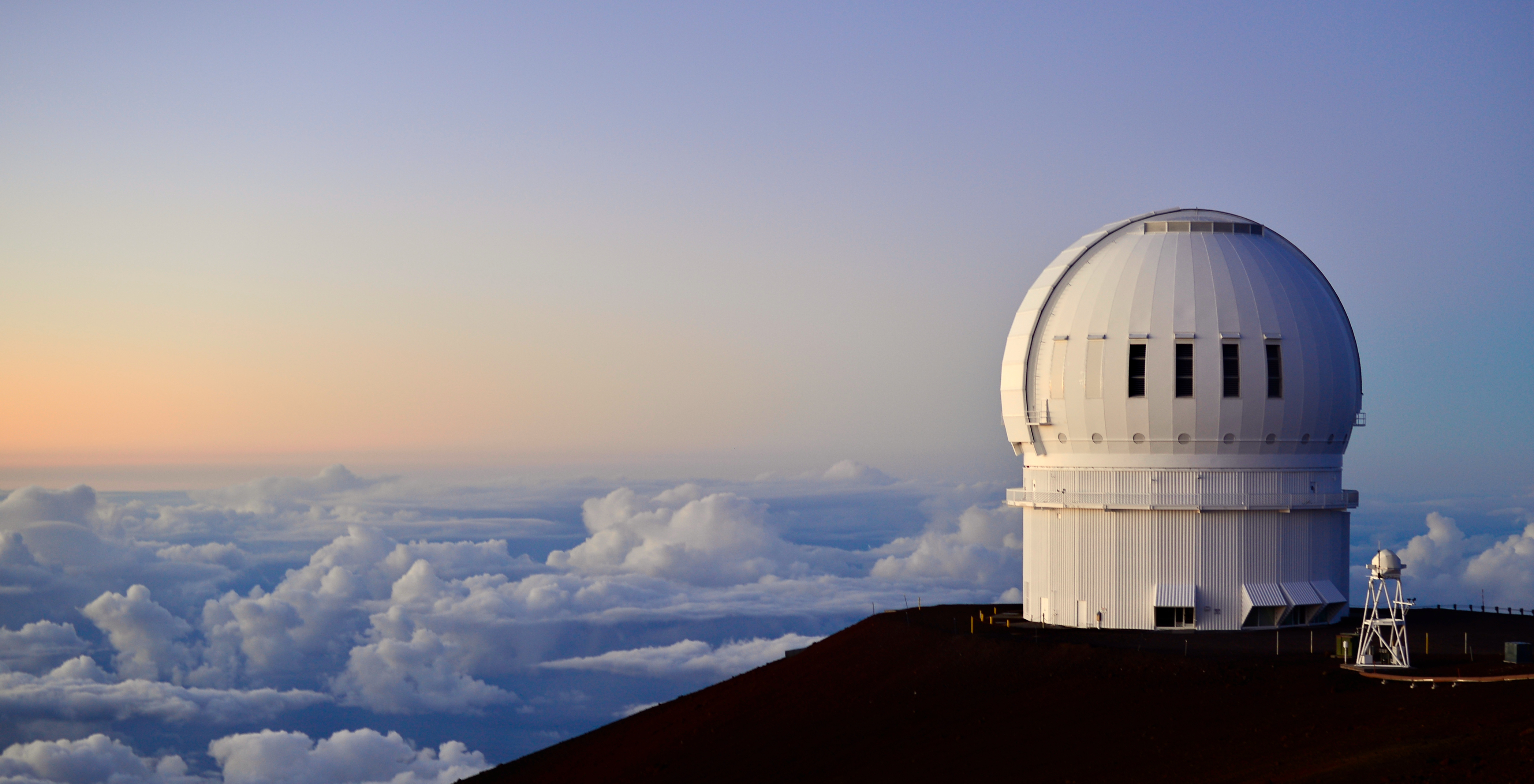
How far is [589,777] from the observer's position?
97.4 ft

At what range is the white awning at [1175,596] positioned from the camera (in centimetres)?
A: 3203

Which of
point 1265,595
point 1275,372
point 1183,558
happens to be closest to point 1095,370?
point 1275,372

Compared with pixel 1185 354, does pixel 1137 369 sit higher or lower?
lower

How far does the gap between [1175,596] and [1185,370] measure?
17.9ft

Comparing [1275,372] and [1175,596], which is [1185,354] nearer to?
[1275,372]

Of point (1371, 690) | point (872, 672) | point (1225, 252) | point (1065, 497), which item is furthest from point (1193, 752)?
point (1225, 252)

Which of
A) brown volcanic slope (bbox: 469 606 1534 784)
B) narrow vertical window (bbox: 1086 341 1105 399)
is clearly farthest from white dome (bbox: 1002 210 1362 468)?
brown volcanic slope (bbox: 469 606 1534 784)

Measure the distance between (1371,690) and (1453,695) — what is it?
4.85 feet

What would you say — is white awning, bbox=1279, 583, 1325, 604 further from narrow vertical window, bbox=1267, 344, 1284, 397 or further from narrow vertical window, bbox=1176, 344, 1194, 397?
narrow vertical window, bbox=1176, 344, 1194, 397

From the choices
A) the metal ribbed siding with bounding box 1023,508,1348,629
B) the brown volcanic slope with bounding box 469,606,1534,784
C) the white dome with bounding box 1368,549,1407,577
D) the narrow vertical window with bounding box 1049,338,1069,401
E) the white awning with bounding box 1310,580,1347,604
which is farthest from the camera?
the narrow vertical window with bounding box 1049,338,1069,401

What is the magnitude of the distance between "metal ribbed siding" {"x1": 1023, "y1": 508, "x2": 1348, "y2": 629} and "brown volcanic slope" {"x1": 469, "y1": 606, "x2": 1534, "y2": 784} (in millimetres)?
1050

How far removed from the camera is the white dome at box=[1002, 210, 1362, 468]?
3194 centimetres

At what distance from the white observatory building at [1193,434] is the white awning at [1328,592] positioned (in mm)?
47

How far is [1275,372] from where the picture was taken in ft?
106
